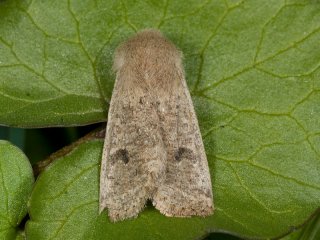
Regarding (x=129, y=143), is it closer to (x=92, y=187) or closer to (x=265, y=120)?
(x=92, y=187)

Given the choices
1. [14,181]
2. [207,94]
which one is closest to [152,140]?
[207,94]

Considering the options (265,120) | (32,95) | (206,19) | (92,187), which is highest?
(206,19)

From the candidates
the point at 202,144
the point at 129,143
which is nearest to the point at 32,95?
the point at 129,143

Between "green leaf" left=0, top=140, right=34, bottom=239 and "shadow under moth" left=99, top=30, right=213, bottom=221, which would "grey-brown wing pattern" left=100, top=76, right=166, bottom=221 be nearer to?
"shadow under moth" left=99, top=30, right=213, bottom=221


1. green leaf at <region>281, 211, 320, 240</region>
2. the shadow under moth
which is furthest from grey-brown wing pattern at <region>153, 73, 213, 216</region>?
green leaf at <region>281, 211, 320, 240</region>

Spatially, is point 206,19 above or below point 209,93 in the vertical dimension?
above

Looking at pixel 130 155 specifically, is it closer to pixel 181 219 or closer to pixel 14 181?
pixel 181 219

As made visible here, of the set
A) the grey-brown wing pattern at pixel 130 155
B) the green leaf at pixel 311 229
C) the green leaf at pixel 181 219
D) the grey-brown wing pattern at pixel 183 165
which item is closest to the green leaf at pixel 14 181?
the green leaf at pixel 181 219
